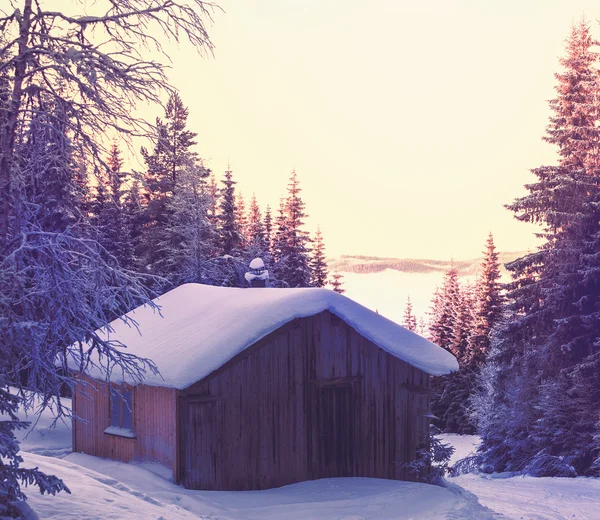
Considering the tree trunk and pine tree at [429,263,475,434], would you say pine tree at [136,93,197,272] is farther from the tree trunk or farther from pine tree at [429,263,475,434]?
the tree trunk

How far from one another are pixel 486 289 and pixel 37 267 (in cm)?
3955

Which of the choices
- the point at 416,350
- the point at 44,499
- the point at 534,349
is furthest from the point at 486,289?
the point at 44,499

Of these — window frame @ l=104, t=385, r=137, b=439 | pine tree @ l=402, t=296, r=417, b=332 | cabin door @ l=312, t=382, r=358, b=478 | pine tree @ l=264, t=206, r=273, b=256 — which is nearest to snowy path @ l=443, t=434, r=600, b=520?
cabin door @ l=312, t=382, r=358, b=478

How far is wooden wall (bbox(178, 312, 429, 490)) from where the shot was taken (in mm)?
14945

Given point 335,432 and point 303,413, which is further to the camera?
point 335,432

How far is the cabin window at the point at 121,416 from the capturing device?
1689 centimetres

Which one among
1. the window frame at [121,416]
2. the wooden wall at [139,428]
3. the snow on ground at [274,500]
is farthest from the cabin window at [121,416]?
the snow on ground at [274,500]

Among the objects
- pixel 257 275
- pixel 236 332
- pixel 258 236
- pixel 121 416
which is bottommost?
pixel 121 416

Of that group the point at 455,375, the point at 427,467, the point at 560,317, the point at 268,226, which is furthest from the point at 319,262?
the point at 427,467

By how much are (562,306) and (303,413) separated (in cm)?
1443

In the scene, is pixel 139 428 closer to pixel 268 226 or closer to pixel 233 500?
pixel 233 500

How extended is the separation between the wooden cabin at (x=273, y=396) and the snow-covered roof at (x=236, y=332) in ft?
0.12

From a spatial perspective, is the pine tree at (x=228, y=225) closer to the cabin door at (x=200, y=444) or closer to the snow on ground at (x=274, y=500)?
the snow on ground at (x=274, y=500)

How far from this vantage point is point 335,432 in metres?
16.7
